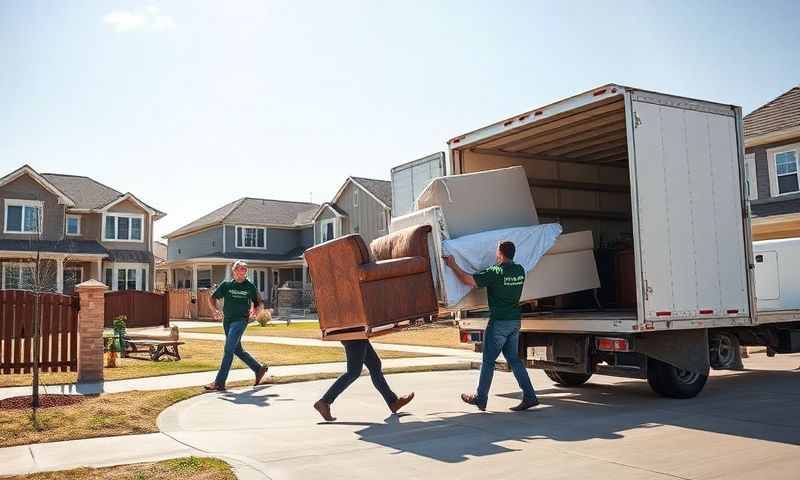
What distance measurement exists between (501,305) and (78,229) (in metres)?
33.7

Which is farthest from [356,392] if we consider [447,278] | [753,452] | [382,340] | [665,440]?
[382,340]

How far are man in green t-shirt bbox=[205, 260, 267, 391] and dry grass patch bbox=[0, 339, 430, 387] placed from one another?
6.72 feet

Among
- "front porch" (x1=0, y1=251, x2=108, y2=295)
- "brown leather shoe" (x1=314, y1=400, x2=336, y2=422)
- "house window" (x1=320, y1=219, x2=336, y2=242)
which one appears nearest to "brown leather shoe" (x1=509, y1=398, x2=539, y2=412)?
"brown leather shoe" (x1=314, y1=400, x2=336, y2=422)

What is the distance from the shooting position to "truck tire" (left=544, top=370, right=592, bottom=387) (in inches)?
438

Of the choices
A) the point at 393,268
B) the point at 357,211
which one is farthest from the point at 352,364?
the point at 357,211

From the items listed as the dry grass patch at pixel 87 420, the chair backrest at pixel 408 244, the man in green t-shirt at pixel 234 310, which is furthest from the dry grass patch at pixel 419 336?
the chair backrest at pixel 408 244

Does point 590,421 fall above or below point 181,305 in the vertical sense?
below

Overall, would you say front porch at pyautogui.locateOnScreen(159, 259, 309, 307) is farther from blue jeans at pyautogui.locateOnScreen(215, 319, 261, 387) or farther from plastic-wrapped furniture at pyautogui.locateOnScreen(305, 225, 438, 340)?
plastic-wrapped furniture at pyautogui.locateOnScreen(305, 225, 438, 340)

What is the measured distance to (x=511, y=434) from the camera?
287 inches

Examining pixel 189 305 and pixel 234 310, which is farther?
pixel 189 305

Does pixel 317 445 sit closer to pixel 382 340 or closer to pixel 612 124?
pixel 612 124

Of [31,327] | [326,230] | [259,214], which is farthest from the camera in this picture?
[259,214]

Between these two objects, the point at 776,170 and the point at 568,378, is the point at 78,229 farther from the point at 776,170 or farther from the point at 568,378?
the point at 568,378

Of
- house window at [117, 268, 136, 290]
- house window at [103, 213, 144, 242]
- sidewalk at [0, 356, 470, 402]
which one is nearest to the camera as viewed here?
sidewalk at [0, 356, 470, 402]
